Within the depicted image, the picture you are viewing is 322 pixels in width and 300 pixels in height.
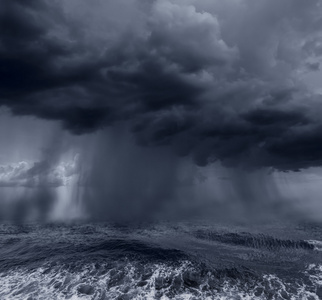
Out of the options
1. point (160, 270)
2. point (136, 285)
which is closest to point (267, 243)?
point (160, 270)

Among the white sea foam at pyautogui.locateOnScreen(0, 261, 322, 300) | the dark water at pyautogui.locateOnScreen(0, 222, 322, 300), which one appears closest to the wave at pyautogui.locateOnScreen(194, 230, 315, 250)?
the dark water at pyautogui.locateOnScreen(0, 222, 322, 300)

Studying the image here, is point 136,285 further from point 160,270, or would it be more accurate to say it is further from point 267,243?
point 267,243

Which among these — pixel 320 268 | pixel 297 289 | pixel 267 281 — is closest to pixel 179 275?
pixel 267 281

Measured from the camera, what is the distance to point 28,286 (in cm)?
3072

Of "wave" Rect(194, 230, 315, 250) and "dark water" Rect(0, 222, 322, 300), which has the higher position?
"dark water" Rect(0, 222, 322, 300)

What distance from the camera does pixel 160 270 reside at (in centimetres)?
3669

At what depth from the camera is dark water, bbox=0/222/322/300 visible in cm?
2852

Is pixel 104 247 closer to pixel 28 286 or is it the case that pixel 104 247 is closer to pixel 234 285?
pixel 28 286

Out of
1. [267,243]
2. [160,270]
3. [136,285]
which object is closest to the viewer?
[136,285]

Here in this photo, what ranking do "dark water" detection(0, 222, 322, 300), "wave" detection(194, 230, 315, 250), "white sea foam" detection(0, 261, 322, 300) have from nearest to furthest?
"white sea foam" detection(0, 261, 322, 300) < "dark water" detection(0, 222, 322, 300) < "wave" detection(194, 230, 315, 250)

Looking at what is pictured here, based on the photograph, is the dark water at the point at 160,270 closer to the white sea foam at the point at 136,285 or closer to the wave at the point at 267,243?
the white sea foam at the point at 136,285

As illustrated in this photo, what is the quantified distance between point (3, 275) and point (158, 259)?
89.7 ft

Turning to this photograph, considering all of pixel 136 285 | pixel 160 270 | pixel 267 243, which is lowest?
pixel 267 243

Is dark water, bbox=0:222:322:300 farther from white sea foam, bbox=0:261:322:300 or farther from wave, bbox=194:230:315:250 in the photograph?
wave, bbox=194:230:315:250
